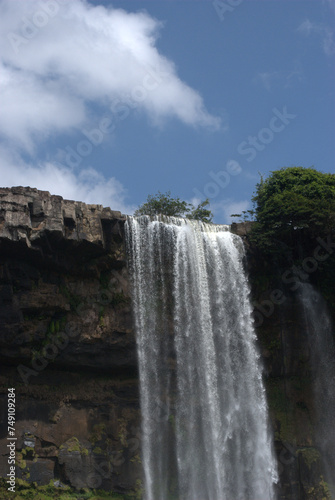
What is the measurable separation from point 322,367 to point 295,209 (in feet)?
27.9

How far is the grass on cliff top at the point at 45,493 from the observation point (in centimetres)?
2355

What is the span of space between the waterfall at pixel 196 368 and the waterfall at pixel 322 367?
3.01 meters

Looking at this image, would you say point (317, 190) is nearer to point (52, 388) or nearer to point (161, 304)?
point (161, 304)

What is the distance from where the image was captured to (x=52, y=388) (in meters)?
26.4

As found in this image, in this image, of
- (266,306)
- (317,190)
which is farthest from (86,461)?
(317,190)

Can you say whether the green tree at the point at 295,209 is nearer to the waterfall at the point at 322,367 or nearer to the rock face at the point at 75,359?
the waterfall at the point at 322,367

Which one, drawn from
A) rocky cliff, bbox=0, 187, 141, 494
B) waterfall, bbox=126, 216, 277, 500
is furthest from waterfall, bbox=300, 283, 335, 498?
rocky cliff, bbox=0, 187, 141, 494

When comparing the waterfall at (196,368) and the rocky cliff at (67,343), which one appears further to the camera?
the waterfall at (196,368)

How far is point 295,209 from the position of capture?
29.4 m

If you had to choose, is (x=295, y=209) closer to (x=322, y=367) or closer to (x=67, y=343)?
(x=322, y=367)

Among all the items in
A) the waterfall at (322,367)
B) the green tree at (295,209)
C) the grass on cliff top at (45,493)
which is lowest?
the grass on cliff top at (45,493)

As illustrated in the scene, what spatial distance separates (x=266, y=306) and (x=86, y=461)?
12.1m

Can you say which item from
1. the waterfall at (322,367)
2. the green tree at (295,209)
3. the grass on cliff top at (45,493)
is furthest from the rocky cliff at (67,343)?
the waterfall at (322,367)

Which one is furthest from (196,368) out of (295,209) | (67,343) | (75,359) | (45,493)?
(295,209)
